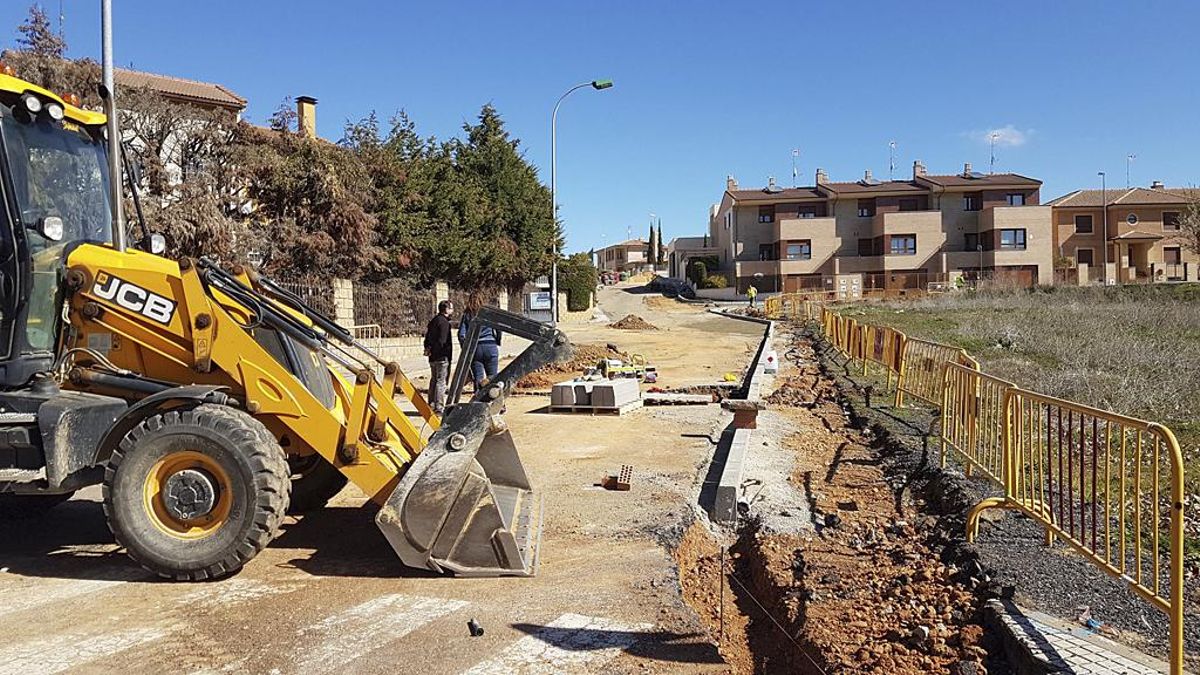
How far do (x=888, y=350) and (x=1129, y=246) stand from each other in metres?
68.4

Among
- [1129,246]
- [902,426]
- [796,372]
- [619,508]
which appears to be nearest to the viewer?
[619,508]

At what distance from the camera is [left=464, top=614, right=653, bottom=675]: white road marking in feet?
13.8

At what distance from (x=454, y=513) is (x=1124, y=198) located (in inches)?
3203

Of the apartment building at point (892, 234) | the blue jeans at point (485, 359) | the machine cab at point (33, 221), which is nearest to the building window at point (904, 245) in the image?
the apartment building at point (892, 234)

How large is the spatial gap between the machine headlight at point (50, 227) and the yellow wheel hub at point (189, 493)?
1.70 m

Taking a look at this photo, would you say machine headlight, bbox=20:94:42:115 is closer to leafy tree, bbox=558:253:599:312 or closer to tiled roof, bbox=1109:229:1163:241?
leafy tree, bbox=558:253:599:312

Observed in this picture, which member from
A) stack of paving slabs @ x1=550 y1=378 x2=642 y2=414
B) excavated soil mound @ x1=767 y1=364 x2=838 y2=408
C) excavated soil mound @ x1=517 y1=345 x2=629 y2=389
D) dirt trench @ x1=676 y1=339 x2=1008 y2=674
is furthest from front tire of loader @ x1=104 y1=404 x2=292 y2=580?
excavated soil mound @ x1=767 y1=364 x2=838 y2=408

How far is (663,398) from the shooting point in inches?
547

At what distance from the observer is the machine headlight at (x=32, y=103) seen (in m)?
5.59

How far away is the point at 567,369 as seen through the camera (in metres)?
20.4

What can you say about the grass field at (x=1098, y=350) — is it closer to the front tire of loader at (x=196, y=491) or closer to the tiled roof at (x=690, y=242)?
the front tire of loader at (x=196, y=491)

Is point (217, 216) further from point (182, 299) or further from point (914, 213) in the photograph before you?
point (914, 213)

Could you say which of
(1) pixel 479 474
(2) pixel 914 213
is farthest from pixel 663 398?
(2) pixel 914 213

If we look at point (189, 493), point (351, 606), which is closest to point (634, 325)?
point (189, 493)
